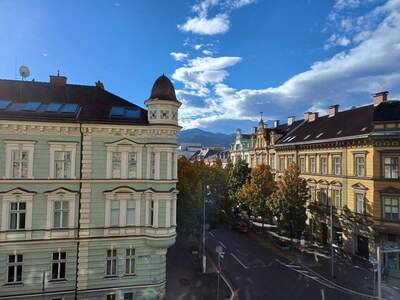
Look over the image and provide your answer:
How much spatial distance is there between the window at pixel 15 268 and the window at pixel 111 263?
5612 mm

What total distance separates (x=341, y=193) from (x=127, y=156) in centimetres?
2675

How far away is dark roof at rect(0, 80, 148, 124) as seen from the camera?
73.2ft

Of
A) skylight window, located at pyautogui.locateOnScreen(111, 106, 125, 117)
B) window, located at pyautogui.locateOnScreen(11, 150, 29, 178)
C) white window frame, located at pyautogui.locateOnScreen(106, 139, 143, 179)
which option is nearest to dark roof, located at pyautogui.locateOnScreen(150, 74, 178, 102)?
skylight window, located at pyautogui.locateOnScreen(111, 106, 125, 117)

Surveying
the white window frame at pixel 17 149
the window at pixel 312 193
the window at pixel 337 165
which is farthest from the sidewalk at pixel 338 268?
the white window frame at pixel 17 149

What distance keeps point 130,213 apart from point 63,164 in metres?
5.93

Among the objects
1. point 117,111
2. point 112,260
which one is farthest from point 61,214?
point 117,111

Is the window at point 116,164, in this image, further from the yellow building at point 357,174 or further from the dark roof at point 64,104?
the yellow building at point 357,174

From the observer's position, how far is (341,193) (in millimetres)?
37344

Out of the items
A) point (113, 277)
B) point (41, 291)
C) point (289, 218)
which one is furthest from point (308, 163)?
point (41, 291)

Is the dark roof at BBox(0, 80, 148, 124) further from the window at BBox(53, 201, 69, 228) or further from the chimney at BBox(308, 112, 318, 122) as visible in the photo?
the chimney at BBox(308, 112, 318, 122)

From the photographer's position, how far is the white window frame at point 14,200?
20.9 metres

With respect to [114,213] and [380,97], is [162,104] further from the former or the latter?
[380,97]

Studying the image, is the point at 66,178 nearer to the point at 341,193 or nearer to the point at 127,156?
the point at 127,156

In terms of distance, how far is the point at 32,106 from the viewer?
23016 mm
